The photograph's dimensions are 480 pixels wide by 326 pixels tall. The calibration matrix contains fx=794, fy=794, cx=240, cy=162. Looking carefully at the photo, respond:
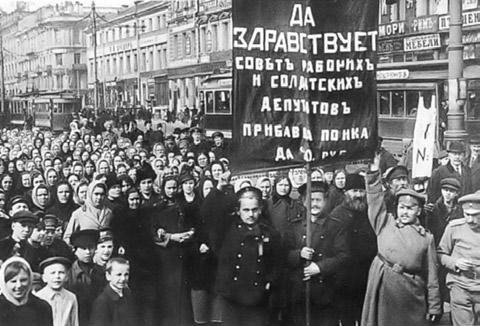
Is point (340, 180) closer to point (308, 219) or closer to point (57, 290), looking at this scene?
point (308, 219)

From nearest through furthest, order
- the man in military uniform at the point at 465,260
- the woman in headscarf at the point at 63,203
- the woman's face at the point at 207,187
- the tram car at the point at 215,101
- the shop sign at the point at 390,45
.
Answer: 1. the man in military uniform at the point at 465,260
2. the woman in headscarf at the point at 63,203
3. the woman's face at the point at 207,187
4. the shop sign at the point at 390,45
5. the tram car at the point at 215,101

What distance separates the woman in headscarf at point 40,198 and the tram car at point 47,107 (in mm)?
1778

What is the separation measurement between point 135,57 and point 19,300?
3690 mm

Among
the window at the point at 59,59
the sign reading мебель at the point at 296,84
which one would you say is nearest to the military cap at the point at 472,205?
the sign reading мебель at the point at 296,84

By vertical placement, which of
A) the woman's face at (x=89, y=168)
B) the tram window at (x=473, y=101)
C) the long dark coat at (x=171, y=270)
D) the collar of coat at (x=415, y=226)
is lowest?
the long dark coat at (x=171, y=270)

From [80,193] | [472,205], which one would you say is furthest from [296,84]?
[80,193]

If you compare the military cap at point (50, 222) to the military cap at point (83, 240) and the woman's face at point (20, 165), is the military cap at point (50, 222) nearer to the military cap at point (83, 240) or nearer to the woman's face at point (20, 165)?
the military cap at point (83, 240)

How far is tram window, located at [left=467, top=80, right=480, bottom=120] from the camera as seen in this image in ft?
22.0

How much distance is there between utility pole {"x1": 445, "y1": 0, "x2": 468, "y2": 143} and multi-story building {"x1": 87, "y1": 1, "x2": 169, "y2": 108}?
2477 millimetres

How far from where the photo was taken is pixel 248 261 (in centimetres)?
447

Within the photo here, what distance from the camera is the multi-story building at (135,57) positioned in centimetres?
697

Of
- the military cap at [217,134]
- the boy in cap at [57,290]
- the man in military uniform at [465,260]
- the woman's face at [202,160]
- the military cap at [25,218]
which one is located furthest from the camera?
the military cap at [217,134]

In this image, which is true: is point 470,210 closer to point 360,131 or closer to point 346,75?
point 360,131

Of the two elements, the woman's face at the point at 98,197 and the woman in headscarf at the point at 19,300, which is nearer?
the woman in headscarf at the point at 19,300
